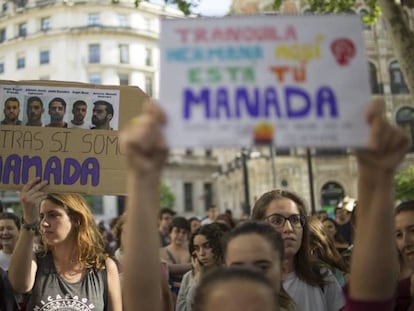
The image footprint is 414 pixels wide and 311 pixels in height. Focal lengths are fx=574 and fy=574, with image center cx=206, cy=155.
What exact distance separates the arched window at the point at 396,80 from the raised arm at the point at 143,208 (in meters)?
36.1

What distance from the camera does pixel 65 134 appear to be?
3621 mm

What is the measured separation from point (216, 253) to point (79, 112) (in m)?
1.65

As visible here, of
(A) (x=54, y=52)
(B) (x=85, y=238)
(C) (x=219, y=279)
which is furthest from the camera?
(A) (x=54, y=52)

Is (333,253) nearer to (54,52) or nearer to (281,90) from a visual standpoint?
(281,90)

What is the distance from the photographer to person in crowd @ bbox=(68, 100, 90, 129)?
3.69 meters

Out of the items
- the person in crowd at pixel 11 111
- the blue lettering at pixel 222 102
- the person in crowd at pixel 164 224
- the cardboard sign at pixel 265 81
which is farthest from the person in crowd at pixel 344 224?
the blue lettering at pixel 222 102

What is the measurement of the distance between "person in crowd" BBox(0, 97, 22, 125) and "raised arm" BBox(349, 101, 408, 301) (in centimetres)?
242

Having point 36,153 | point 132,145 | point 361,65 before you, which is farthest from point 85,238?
point 361,65

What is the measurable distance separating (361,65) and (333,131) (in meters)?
0.28

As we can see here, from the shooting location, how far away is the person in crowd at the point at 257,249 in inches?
96.3

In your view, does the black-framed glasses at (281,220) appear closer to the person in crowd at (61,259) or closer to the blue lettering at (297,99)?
the person in crowd at (61,259)

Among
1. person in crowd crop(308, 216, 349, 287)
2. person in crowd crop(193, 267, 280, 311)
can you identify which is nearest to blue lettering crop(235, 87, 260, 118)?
person in crowd crop(193, 267, 280, 311)

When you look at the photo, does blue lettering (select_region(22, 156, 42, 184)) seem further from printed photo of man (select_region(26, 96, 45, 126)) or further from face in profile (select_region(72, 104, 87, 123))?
face in profile (select_region(72, 104, 87, 123))

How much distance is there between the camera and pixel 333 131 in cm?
187
